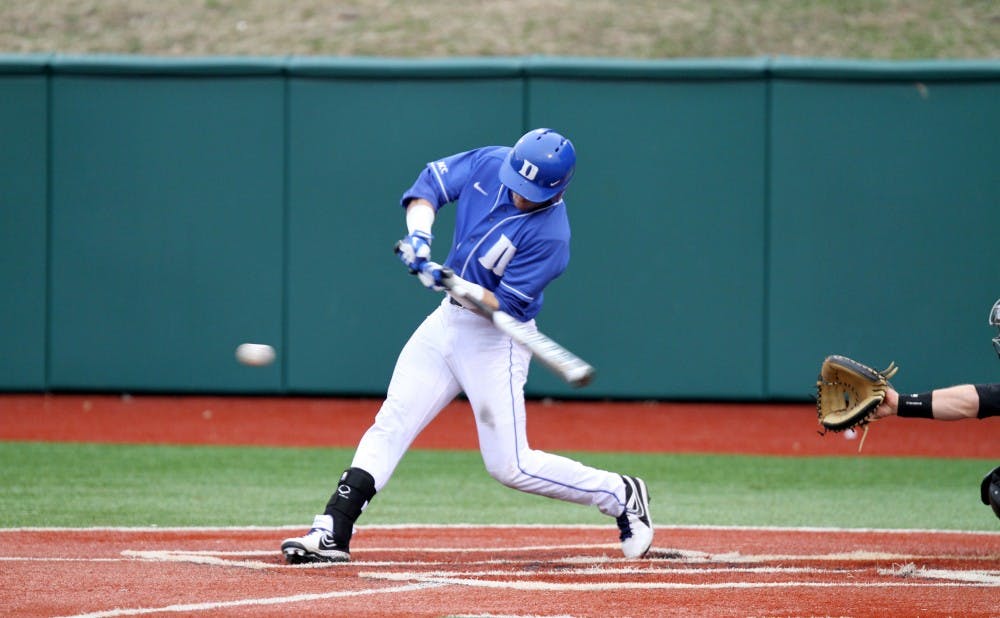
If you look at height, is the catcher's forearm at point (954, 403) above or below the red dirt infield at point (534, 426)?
above

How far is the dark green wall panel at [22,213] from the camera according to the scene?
13875 millimetres

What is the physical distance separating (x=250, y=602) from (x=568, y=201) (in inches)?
351

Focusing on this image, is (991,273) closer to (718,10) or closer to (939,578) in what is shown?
(718,10)

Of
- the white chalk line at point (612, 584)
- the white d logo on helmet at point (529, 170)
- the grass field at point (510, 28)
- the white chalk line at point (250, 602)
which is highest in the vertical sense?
the grass field at point (510, 28)

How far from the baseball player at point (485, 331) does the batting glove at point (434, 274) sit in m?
0.13

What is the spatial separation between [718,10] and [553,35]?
7.44ft

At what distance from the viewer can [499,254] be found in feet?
20.0

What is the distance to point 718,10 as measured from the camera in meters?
18.5

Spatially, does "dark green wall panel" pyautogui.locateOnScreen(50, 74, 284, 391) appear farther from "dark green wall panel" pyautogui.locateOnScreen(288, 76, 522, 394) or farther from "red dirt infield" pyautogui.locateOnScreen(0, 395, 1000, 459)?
"red dirt infield" pyautogui.locateOnScreen(0, 395, 1000, 459)

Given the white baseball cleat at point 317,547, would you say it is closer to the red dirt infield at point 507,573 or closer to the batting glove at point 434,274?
the red dirt infield at point 507,573

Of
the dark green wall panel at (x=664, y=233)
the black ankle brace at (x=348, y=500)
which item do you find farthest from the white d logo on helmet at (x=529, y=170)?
the dark green wall panel at (x=664, y=233)

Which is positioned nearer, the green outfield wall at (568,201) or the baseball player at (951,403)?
the baseball player at (951,403)

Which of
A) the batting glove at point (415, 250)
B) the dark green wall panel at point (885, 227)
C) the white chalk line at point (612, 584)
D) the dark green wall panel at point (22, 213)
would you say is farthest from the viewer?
the dark green wall panel at point (22, 213)

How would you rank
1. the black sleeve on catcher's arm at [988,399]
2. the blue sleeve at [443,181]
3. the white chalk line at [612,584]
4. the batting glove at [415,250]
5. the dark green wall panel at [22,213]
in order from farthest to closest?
the dark green wall panel at [22,213] < the blue sleeve at [443,181] < the black sleeve on catcher's arm at [988,399] < the batting glove at [415,250] < the white chalk line at [612,584]
